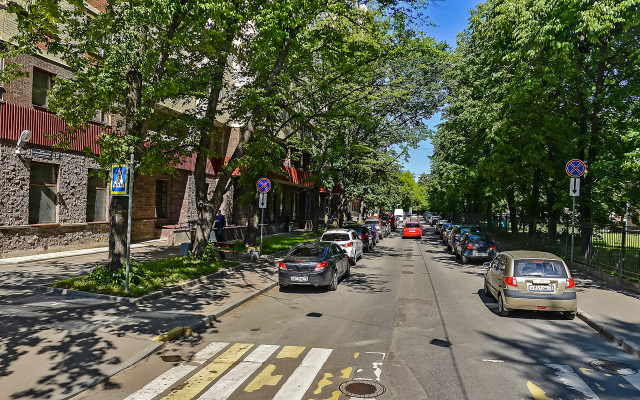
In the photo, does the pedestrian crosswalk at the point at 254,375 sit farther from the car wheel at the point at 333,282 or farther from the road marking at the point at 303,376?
the car wheel at the point at 333,282

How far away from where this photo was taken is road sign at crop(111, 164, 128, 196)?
10.7 metres

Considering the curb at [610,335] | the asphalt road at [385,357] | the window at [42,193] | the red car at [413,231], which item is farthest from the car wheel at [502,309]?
the red car at [413,231]

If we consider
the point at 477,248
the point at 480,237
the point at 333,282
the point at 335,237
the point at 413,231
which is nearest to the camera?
the point at 333,282

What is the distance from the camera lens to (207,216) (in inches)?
651

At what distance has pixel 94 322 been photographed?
8.59 meters

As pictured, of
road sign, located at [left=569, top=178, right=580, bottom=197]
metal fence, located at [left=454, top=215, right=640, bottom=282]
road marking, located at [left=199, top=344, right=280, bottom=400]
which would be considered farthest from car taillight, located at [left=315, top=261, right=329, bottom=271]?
road sign, located at [left=569, top=178, right=580, bottom=197]

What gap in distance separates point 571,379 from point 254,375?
463 centimetres

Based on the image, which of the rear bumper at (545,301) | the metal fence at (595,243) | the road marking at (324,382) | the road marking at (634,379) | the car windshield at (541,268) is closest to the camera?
the road marking at (324,382)

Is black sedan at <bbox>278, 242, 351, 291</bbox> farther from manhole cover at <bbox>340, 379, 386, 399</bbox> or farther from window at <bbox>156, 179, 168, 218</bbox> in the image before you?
window at <bbox>156, 179, 168, 218</bbox>

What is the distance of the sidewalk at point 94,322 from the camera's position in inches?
241

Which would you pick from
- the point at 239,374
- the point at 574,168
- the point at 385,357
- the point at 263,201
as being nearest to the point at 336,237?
the point at 263,201

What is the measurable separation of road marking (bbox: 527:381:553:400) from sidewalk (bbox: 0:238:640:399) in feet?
9.56

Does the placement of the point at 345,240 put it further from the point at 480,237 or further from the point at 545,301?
the point at 545,301

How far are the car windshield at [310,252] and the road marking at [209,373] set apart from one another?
568 centimetres
